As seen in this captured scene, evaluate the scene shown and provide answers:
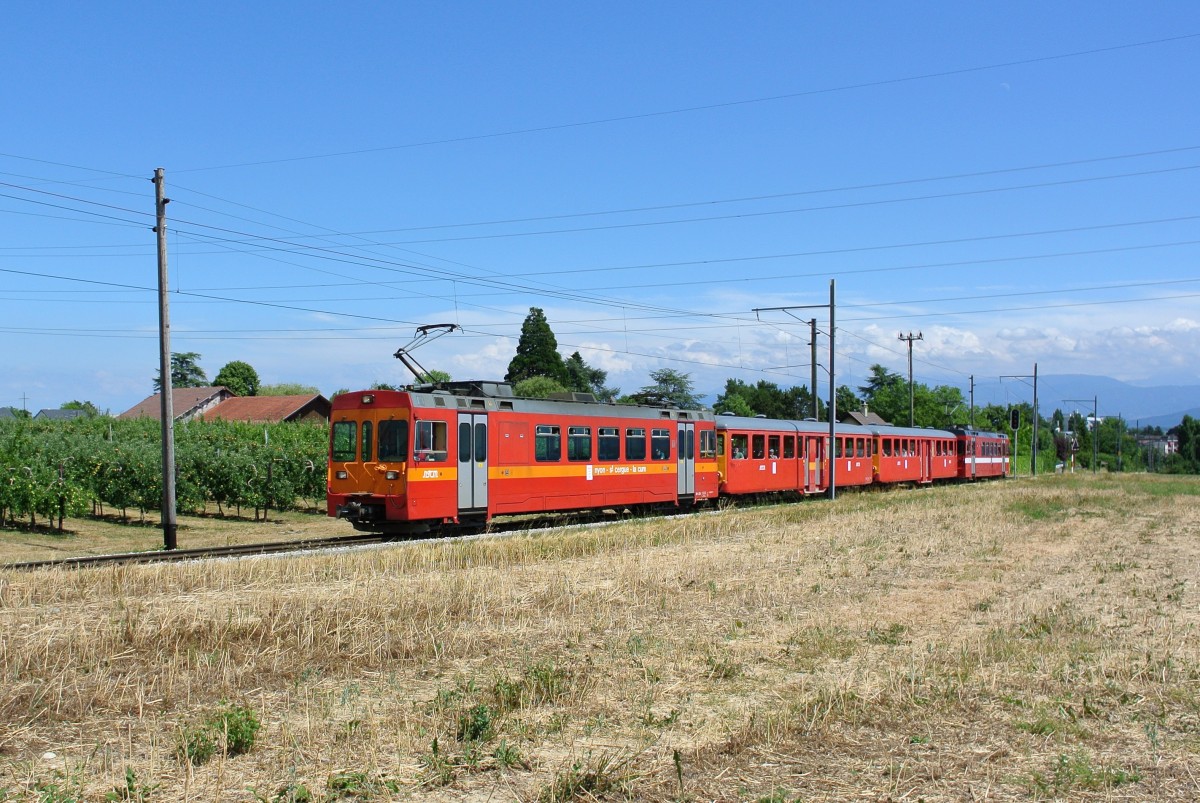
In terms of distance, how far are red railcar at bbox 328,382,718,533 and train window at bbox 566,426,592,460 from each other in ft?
0.08

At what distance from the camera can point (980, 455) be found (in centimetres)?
6231

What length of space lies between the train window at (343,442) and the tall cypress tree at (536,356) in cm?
7148

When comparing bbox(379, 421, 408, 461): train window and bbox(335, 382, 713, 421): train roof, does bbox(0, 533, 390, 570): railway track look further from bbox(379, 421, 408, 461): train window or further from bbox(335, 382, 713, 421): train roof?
bbox(335, 382, 713, 421): train roof

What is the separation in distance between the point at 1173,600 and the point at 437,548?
11.3 meters

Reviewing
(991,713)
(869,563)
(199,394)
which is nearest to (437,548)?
(869,563)

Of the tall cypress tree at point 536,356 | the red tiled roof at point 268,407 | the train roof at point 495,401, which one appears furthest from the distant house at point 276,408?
the train roof at point 495,401

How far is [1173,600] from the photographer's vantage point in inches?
548

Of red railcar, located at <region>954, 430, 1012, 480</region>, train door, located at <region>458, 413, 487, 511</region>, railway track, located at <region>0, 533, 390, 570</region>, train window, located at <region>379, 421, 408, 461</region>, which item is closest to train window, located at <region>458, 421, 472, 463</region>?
train door, located at <region>458, 413, 487, 511</region>

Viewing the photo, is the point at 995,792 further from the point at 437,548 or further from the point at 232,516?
the point at 232,516

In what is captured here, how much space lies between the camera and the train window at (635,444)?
1112 inches

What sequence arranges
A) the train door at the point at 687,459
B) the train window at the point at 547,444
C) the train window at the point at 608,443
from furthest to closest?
the train door at the point at 687,459
the train window at the point at 608,443
the train window at the point at 547,444

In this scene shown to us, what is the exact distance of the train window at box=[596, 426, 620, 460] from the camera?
88.6ft

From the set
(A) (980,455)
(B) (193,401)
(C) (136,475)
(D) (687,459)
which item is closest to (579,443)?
(D) (687,459)

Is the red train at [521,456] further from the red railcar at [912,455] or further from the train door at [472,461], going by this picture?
the red railcar at [912,455]
